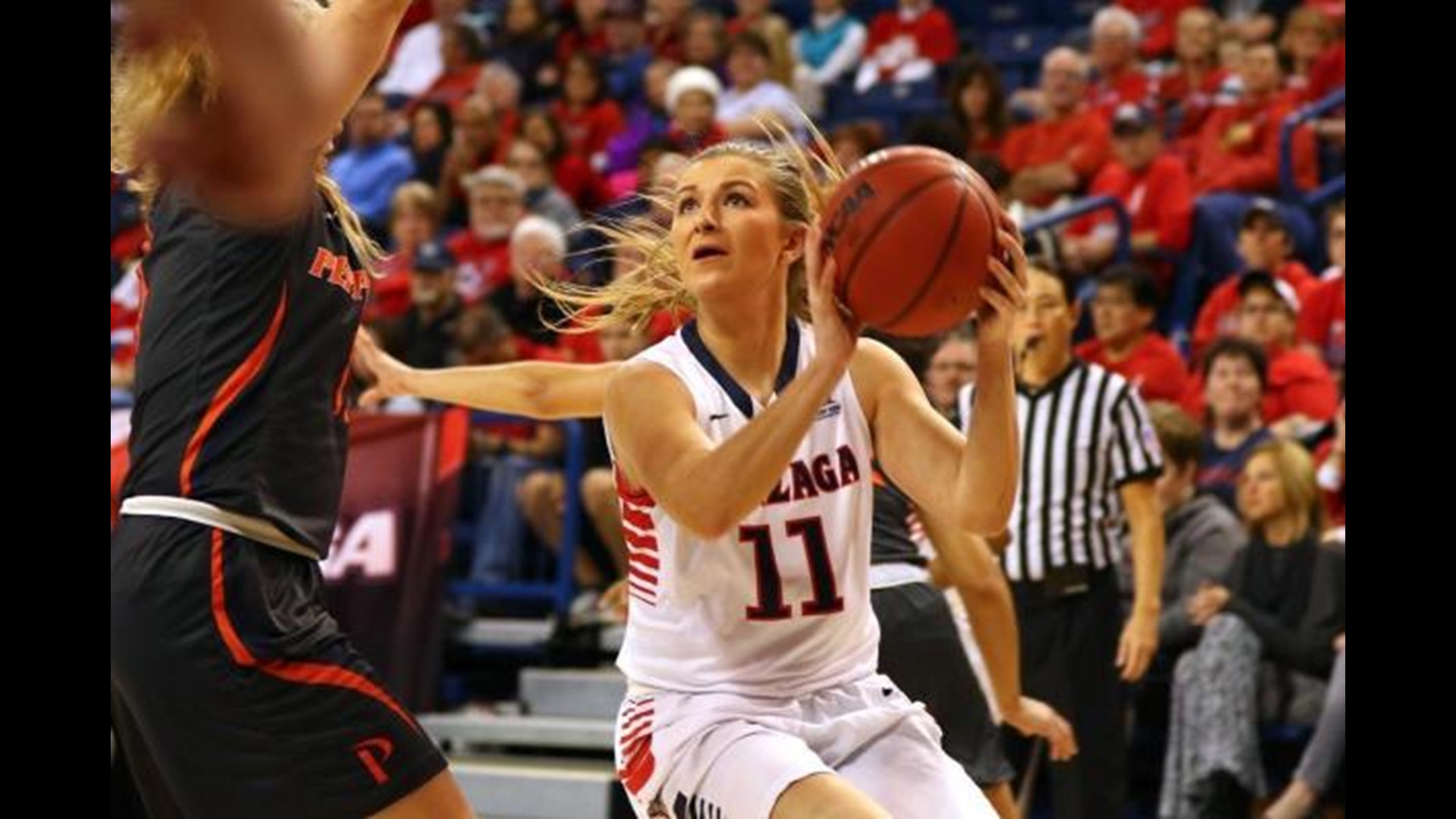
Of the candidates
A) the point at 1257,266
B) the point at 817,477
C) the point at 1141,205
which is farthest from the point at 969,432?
the point at 1141,205

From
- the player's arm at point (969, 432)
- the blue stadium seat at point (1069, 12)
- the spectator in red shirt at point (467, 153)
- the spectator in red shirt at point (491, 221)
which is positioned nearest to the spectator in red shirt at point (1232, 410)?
the spectator in red shirt at point (491, 221)

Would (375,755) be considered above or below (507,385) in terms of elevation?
below

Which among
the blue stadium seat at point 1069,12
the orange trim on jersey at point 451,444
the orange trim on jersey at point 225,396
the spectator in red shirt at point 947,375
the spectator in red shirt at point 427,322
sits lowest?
the orange trim on jersey at point 225,396

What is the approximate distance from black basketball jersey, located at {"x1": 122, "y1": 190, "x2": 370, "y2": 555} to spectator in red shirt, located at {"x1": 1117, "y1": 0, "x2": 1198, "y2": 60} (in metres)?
9.08

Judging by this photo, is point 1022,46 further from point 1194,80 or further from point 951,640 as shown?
point 951,640

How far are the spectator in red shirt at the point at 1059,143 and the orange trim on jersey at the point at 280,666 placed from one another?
284 inches

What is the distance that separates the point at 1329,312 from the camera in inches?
346

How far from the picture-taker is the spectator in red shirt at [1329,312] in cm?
863

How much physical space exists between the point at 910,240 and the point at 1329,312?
6.04 meters

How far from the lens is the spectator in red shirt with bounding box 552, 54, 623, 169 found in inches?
507

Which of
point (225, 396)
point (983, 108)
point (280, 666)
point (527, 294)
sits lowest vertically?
point (280, 666)

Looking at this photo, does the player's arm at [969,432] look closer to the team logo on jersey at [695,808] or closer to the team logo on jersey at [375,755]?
the team logo on jersey at [695,808]

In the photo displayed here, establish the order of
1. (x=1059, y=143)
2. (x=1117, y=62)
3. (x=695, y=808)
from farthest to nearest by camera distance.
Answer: (x=1117, y=62)
(x=1059, y=143)
(x=695, y=808)
